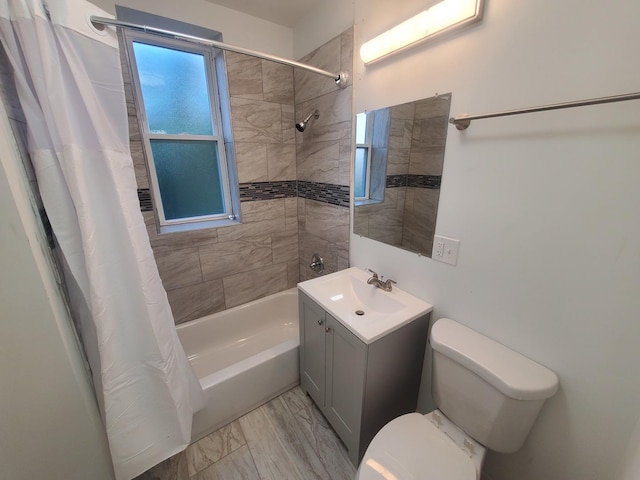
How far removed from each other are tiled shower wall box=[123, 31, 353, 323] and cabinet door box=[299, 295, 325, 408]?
531mm

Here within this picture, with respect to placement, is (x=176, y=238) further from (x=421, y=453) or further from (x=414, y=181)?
(x=421, y=453)

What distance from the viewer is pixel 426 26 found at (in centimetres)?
100

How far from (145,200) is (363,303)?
61.1 inches

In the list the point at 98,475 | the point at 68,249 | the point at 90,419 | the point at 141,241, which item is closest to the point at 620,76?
the point at 141,241

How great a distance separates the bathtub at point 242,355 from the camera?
1389 mm

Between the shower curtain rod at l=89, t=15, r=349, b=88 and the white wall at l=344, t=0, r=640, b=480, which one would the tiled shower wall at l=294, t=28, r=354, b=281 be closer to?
the shower curtain rod at l=89, t=15, r=349, b=88

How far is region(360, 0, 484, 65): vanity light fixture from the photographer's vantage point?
886 millimetres

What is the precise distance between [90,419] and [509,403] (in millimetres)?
1494

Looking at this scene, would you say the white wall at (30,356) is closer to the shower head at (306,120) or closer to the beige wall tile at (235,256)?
the beige wall tile at (235,256)

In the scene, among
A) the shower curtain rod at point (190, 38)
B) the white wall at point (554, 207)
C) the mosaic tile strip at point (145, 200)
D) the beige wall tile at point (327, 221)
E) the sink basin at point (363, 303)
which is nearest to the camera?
the white wall at point (554, 207)

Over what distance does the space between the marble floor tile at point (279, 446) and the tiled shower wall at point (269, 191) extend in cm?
90

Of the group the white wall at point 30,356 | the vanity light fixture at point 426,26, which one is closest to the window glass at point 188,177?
the white wall at point 30,356

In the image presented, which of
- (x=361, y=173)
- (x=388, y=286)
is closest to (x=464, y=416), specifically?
(x=388, y=286)

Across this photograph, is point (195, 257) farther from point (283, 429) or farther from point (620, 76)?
point (620, 76)
